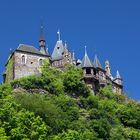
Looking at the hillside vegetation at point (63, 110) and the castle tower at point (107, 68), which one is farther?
the castle tower at point (107, 68)

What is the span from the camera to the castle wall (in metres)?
99.8

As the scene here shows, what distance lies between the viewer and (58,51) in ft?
353

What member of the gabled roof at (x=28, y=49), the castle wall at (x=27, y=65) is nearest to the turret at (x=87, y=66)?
the castle wall at (x=27, y=65)

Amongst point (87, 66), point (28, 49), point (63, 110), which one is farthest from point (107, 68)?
point (63, 110)

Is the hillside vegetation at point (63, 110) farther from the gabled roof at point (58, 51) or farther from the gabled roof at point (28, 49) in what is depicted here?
the gabled roof at point (58, 51)

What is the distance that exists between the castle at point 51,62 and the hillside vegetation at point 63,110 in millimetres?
2153

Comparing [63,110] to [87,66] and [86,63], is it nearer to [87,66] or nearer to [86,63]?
[87,66]

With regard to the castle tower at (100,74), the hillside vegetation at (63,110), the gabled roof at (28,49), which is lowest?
the hillside vegetation at (63,110)

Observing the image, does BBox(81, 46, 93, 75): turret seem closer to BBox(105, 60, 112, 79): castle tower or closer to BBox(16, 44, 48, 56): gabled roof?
BBox(16, 44, 48, 56): gabled roof

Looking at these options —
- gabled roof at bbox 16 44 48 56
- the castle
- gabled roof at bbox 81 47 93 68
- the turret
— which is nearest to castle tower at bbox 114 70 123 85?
the castle

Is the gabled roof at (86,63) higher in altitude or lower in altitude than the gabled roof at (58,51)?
lower

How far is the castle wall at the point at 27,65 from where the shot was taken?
327 feet

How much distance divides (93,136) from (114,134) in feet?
20.0

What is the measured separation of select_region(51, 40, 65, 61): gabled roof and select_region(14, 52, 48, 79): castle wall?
342cm
